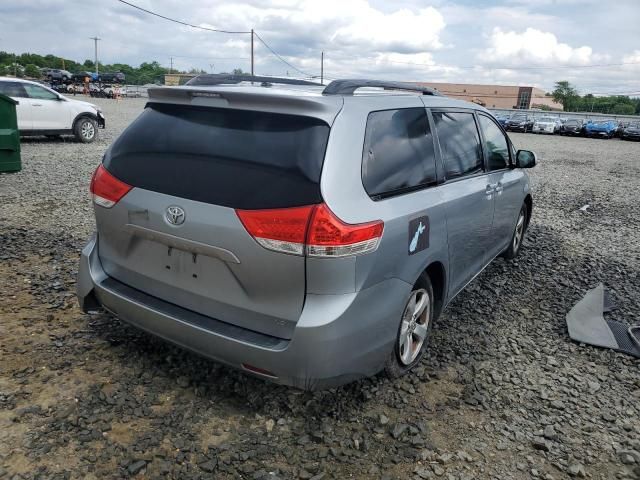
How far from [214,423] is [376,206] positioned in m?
1.45

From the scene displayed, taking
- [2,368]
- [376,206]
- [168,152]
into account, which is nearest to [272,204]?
[376,206]

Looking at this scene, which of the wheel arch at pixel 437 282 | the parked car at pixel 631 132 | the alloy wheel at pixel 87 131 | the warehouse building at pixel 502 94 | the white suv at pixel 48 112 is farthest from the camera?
the warehouse building at pixel 502 94

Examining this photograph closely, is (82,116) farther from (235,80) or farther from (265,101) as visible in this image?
(265,101)

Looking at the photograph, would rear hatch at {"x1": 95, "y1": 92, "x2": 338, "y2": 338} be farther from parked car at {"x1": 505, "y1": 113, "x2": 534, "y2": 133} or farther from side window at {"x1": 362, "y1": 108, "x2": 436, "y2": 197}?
parked car at {"x1": 505, "y1": 113, "x2": 534, "y2": 133}

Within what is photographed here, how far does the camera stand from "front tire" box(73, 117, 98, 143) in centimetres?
1395

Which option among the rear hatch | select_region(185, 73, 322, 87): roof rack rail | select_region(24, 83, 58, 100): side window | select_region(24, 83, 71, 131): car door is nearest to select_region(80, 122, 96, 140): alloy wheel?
select_region(24, 83, 71, 131): car door

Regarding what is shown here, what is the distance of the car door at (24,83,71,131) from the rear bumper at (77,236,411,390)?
12.3 meters

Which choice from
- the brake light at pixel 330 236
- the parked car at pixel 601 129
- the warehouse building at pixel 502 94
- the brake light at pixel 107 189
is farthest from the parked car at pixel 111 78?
the brake light at pixel 330 236

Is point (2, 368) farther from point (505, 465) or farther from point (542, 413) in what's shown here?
point (542, 413)

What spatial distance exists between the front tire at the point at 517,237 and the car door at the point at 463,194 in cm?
134

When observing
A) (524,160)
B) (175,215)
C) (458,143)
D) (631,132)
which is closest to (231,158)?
(175,215)

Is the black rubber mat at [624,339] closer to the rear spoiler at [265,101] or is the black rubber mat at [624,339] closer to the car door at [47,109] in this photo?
the rear spoiler at [265,101]

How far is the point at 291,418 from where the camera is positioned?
2830mm

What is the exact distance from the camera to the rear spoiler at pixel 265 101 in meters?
2.50
